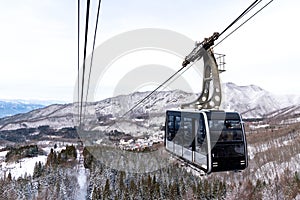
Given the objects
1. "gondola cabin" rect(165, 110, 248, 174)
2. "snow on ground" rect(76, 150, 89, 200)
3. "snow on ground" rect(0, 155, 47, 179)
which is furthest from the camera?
"snow on ground" rect(0, 155, 47, 179)

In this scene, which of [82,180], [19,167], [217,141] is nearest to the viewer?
[217,141]

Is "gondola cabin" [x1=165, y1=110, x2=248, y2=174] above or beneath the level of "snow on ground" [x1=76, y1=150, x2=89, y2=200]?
above

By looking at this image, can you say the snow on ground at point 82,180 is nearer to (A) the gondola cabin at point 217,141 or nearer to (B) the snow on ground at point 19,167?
(B) the snow on ground at point 19,167

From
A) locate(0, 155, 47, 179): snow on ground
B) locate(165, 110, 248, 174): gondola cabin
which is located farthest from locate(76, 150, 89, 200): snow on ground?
locate(165, 110, 248, 174): gondola cabin

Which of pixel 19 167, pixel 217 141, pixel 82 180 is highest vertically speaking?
pixel 217 141

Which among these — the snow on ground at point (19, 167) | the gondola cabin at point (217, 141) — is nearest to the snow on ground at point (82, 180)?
the snow on ground at point (19, 167)

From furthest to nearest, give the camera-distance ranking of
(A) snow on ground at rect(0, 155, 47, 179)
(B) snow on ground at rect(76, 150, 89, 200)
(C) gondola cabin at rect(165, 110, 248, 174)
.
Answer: (A) snow on ground at rect(0, 155, 47, 179)
(B) snow on ground at rect(76, 150, 89, 200)
(C) gondola cabin at rect(165, 110, 248, 174)

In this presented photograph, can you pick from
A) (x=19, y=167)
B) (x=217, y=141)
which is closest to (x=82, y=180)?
(x=19, y=167)

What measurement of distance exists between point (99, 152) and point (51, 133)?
116m

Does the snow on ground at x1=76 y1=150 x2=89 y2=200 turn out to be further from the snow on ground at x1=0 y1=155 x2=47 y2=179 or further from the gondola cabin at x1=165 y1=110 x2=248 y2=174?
the gondola cabin at x1=165 y1=110 x2=248 y2=174

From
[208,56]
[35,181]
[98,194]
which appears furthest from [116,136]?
[208,56]

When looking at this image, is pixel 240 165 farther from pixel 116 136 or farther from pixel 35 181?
pixel 116 136

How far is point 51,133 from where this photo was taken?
193000 mm

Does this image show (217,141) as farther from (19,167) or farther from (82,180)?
(19,167)
